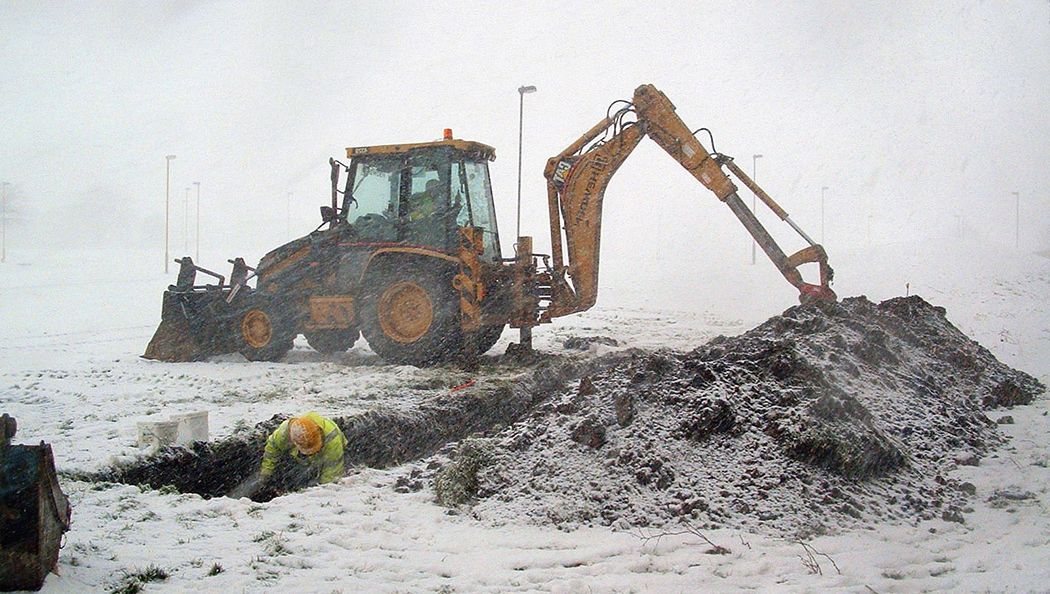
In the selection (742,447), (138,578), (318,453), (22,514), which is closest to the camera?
(22,514)

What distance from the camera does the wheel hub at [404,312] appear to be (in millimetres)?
10086

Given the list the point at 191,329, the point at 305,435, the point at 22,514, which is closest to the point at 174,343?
the point at 191,329

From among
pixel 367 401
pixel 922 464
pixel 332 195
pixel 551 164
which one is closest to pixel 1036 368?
pixel 922 464

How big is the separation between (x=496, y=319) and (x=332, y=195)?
9.01 ft

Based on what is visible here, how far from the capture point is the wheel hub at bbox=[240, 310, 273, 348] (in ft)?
35.7

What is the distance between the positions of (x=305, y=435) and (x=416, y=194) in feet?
17.1

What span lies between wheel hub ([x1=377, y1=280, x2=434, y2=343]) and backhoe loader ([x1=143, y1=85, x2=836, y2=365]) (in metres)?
0.02

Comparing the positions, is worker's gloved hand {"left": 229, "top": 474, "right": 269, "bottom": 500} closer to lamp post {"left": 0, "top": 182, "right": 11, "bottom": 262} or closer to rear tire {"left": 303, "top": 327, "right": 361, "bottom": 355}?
rear tire {"left": 303, "top": 327, "right": 361, "bottom": 355}

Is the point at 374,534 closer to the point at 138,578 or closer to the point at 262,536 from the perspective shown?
the point at 262,536

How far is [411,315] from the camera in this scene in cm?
1020

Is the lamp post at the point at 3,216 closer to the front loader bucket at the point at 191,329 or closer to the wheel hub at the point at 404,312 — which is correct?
the front loader bucket at the point at 191,329

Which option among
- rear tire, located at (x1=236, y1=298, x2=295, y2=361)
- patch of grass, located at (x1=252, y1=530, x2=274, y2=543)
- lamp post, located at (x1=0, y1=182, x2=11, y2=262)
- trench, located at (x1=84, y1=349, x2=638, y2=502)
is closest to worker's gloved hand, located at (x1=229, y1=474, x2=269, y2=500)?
trench, located at (x1=84, y1=349, x2=638, y2=502)

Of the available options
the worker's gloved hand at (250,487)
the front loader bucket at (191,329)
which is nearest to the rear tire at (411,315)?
the front loader bucket at (191,329)

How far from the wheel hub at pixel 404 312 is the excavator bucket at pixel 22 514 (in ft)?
22.2
